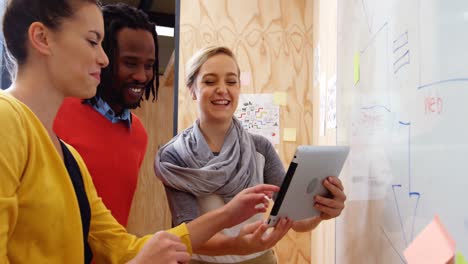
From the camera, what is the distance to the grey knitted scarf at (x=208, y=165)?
52.1 inches

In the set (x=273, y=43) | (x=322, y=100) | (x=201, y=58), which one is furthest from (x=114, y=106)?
(x=273, y=43)

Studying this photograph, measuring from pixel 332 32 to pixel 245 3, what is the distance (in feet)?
3.08

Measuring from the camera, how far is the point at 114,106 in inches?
50.5

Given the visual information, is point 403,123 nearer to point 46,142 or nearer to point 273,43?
point 46,142

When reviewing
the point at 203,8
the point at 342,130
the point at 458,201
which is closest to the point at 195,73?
the point at 342,130

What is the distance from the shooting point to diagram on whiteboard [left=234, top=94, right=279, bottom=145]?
2.59 metres

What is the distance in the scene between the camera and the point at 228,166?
1381mm

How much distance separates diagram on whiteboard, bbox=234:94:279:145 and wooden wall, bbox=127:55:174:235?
2.24m

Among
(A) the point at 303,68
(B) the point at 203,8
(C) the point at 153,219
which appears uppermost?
(B) the point at 203,8

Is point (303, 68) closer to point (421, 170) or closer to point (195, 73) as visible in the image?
point (195, 73)

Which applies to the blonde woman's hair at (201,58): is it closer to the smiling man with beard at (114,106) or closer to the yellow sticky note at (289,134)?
the smiling man with beard at (114,106)

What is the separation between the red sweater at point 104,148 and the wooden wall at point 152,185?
3393 millimetres

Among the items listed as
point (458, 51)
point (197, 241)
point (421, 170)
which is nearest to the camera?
point (458, 51)

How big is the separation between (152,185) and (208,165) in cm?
362
